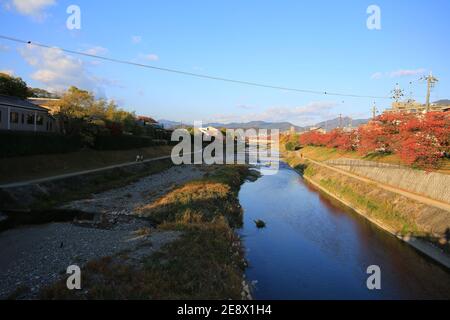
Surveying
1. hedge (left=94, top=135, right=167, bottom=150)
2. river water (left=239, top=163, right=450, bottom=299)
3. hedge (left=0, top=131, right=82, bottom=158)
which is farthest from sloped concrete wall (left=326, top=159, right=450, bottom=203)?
hedge (left=0, top=131, right=82, bottom=158)

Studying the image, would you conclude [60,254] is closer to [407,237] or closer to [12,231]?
[12,231]

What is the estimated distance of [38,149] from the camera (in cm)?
2866

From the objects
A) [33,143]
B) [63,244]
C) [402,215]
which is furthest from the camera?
[33,143]

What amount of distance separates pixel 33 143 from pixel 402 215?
27022mm

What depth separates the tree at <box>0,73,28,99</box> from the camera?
132ft

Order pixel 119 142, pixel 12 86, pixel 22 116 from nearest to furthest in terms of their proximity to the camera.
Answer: pixel 22 116
pixel 12 86
pixel 119 142

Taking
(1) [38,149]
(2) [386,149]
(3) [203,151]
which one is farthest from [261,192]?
(3) [203,151]

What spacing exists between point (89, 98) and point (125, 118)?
1410cm

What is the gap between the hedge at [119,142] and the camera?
39253mm

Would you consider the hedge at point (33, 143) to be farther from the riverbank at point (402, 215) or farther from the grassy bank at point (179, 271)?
the riverbank at point (402, 215)

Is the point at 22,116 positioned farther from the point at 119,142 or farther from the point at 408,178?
the point at 408,178

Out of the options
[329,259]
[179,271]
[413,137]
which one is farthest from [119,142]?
[179,271]

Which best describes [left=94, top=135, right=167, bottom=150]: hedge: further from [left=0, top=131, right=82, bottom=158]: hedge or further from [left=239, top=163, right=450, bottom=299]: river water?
[left=239, top=163, right=450, bottom=299]: river water

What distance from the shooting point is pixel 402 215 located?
20.5 metres
